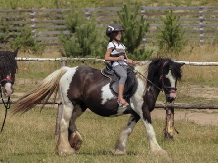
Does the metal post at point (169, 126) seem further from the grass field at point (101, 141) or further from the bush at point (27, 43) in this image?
the bush at point (27, 43)

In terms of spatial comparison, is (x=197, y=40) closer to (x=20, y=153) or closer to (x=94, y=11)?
(x=94, y=11)

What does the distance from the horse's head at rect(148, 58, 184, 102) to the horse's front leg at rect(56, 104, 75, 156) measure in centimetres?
151

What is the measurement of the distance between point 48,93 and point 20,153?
1084 mm

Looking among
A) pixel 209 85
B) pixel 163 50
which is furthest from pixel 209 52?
pixel 209 85

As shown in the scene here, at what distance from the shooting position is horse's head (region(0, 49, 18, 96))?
9.08 m

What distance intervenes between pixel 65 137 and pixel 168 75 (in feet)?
6.25

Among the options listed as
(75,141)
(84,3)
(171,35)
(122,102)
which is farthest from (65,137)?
(84,3)

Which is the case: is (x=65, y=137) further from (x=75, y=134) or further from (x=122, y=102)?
(x=122, y=102)

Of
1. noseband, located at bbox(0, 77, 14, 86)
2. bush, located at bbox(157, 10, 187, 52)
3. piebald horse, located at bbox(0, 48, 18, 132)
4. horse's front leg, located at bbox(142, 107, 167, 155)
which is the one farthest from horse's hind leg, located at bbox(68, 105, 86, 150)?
bush, located at bbox(157, 10, 187, 52)

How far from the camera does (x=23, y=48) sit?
27703 mm

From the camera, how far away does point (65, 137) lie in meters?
10.3

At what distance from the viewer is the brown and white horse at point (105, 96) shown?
9.95 meters

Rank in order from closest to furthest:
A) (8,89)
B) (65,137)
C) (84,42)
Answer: (8,89)
(65,137)
(84,42)

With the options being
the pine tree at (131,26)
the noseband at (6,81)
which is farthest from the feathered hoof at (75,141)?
the pine tree at (131,26)
